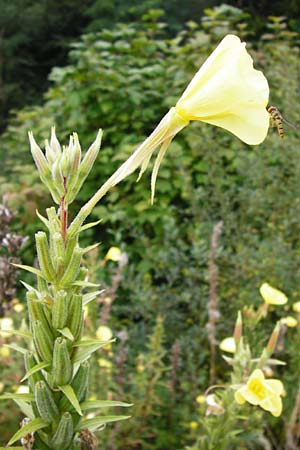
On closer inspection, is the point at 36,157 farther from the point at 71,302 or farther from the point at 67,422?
the point at 67,422

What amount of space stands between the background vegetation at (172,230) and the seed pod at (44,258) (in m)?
0.80

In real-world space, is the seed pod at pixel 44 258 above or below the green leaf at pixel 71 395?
above

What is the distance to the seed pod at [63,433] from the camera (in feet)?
2.14

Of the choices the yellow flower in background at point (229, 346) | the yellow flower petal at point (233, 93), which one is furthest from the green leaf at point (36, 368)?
the yellow flower in background at point (229, 346)

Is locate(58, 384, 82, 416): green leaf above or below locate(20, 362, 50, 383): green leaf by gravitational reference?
below

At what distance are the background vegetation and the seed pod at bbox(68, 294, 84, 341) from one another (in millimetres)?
749

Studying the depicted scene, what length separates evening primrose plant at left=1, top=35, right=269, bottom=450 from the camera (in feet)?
1.93

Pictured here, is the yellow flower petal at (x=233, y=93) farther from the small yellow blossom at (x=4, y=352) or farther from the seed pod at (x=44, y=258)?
the small yellow blossom at (x=4, y=352)

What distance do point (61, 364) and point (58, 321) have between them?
4 centimetres

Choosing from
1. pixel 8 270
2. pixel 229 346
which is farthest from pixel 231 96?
pixel 8 270

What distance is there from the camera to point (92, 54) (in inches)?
140

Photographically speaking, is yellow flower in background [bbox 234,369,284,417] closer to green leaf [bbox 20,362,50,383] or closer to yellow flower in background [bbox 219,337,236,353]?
yellow flower in background [bbox 219,337,236,353]

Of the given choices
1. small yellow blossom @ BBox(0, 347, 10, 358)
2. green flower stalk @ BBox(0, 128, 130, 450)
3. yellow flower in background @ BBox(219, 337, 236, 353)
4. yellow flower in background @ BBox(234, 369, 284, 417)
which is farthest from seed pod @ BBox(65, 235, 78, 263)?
small yellow blossom @ BBox(0, 347, 10, 358)

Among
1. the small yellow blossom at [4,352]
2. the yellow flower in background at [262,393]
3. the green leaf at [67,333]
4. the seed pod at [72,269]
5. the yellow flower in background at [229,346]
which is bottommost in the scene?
the small yellow blossom at [4,352]
